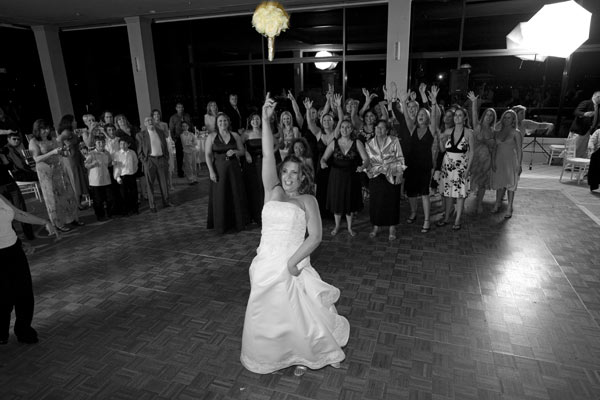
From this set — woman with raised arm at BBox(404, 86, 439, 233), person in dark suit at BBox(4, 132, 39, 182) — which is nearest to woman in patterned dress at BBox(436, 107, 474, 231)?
woman with raised arm at BBox(404, 86, 439, 233)

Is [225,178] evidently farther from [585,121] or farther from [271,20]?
[585,121]

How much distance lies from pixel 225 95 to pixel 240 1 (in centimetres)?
365

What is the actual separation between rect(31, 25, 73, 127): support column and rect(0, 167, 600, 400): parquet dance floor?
8.39m

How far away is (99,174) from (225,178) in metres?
2.04

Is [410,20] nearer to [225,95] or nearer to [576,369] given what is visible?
[225,95]

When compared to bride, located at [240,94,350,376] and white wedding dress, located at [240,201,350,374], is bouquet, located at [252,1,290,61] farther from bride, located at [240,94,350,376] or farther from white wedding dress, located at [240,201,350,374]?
white wedding dress, located at [240,201,350,374]

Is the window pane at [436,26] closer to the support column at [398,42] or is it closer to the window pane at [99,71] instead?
the support column at [398,42]

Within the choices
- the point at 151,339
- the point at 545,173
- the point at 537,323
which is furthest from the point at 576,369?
the point at 545,173

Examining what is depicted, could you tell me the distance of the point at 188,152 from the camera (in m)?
8.16

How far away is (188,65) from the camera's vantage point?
39.0ft

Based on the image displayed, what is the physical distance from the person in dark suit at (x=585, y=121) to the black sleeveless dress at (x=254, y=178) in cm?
Result: 705

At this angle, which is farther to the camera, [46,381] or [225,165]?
[225,165]

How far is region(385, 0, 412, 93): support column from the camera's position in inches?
325

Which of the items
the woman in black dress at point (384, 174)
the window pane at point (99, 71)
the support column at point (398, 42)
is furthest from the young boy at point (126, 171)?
the window pane at point (99, 71)
